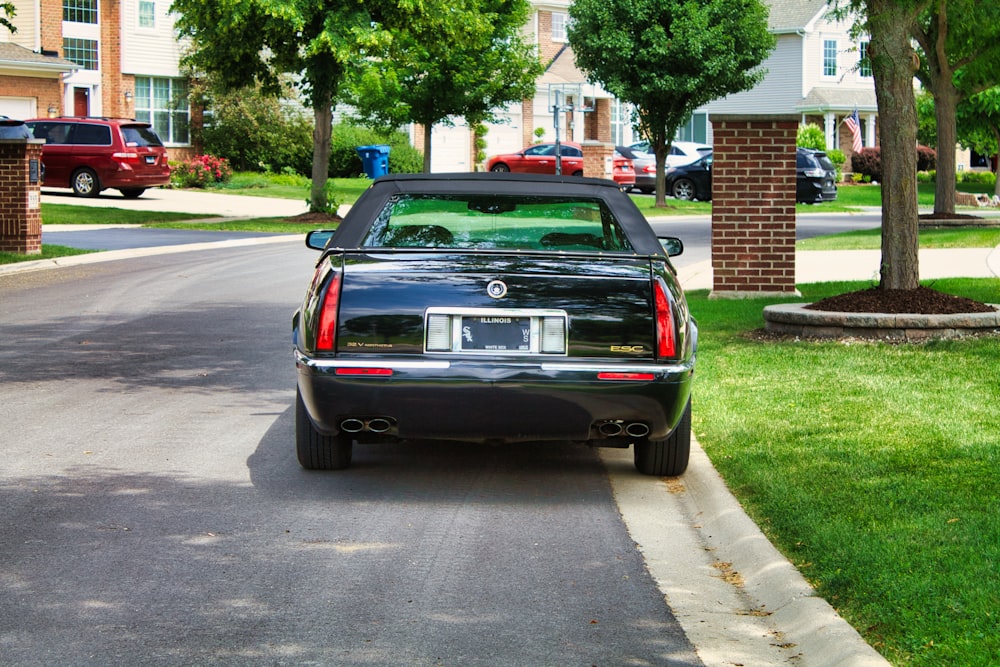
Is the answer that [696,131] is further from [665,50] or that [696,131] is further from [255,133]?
[665,50]

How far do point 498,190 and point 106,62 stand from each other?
4206cm

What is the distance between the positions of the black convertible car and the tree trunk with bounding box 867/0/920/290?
219 inches

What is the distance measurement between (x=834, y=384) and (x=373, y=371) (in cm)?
402

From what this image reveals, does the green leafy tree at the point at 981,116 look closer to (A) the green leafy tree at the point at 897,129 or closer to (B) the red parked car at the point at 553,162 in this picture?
(B) the red parked car at the point at 553,162

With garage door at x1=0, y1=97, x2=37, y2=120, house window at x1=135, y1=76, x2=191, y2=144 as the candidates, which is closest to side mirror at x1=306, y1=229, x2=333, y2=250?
garage door at x1=0, y1=97, x2=37, y2=120

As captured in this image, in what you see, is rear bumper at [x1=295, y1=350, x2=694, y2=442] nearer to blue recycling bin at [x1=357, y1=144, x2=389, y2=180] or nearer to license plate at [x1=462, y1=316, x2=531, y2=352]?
license plate at [x1=462, y1=316, x2=531, y2=352]

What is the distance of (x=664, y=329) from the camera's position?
6660mm

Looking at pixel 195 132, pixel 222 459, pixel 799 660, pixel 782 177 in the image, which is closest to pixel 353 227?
pixel 222 459

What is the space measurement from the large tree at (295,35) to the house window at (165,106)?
18.0 metres

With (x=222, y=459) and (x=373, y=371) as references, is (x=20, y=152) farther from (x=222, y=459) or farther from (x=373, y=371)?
(x=373, y=371)

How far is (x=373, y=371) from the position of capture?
6.52 meters

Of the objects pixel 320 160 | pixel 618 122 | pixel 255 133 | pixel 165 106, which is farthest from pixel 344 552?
pixel 618 122

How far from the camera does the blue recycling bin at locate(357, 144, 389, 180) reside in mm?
47312

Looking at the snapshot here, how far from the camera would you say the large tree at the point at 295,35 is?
27516 millimetres
